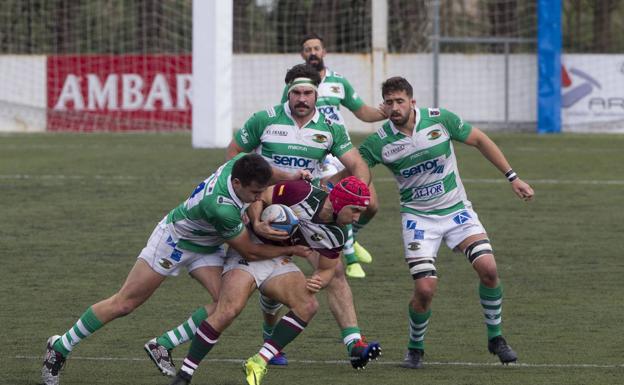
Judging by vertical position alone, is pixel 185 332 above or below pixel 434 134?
below

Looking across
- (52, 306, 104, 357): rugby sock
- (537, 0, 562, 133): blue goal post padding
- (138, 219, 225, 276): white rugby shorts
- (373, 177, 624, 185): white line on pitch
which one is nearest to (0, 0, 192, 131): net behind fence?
(537, 0, 562, 133): blue goal post padding

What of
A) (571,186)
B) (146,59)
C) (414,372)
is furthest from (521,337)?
(146,59)

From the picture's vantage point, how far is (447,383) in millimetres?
7883

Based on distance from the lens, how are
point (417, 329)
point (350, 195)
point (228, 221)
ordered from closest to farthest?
1. point (228, 221)
2. point (350, 195)
3. point (417, 329)

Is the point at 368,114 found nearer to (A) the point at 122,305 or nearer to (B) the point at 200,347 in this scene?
(A) the point at 122,305

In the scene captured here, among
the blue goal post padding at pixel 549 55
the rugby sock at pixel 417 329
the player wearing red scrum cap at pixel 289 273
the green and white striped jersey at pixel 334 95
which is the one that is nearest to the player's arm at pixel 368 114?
the green and white striped jersey at pixel 334 95

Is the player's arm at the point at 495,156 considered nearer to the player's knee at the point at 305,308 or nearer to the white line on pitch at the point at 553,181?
the player's knee at the point at 305,308

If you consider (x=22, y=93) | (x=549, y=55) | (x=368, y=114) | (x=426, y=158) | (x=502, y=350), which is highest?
(x=549, y=55)

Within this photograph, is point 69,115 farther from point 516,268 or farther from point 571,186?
point 516,268

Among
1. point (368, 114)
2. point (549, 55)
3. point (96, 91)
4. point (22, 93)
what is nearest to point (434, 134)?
point (368, 114)

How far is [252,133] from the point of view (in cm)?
926

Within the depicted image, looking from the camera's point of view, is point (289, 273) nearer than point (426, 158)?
Yes

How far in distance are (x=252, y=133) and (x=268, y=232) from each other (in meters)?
1.69

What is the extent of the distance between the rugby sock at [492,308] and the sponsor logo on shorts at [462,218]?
0.45 m
